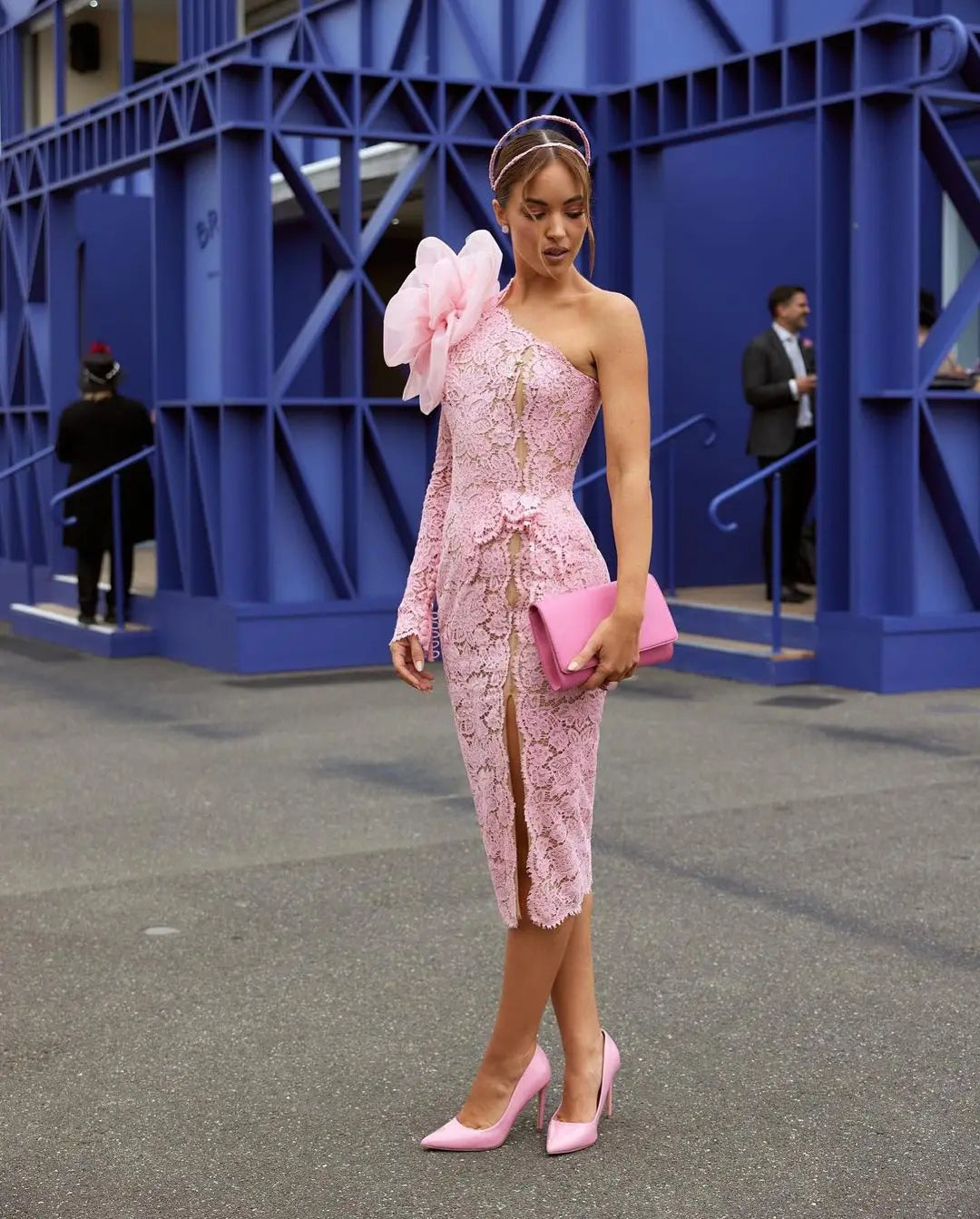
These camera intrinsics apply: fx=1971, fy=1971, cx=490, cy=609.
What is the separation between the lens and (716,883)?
20.7 ft

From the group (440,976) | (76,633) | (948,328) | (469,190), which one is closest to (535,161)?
(440,976)

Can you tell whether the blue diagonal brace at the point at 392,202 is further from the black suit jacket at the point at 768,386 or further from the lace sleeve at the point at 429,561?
the lace sleeve at the point at 429,561

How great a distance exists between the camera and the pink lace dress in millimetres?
3918

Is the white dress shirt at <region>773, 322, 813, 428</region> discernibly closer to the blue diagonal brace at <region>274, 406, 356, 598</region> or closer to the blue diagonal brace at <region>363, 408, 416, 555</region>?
the blue diagonal brace at <region>363, 408, 416, 555</region>

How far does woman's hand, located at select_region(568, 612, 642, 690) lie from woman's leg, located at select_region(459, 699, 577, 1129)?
0.24 m

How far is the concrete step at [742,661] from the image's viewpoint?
10.9 metres

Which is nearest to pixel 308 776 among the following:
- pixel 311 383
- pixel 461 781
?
pixel 461 781

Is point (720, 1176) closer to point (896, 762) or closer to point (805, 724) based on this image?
point (896, 762)

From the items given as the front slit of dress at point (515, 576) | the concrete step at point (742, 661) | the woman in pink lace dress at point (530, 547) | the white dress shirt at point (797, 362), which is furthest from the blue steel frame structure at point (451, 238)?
the front slit of dress at point (515, 576)

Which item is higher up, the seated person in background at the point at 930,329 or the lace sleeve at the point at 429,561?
the seated person in background at the point at 930,329

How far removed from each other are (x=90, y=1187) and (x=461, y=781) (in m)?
4.36

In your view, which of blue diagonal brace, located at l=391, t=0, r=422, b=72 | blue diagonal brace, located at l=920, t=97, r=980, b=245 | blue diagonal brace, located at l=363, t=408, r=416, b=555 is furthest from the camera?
blue diagonal brace, located at l=391, t=0, r=422, b=72

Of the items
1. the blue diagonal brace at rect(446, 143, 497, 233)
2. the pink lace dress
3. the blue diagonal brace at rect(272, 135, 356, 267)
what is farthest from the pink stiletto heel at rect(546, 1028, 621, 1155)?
the blue diagonal brace at rect(446, 143, 497, 233)

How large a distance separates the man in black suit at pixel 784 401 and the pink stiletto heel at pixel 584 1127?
8.43 metres
